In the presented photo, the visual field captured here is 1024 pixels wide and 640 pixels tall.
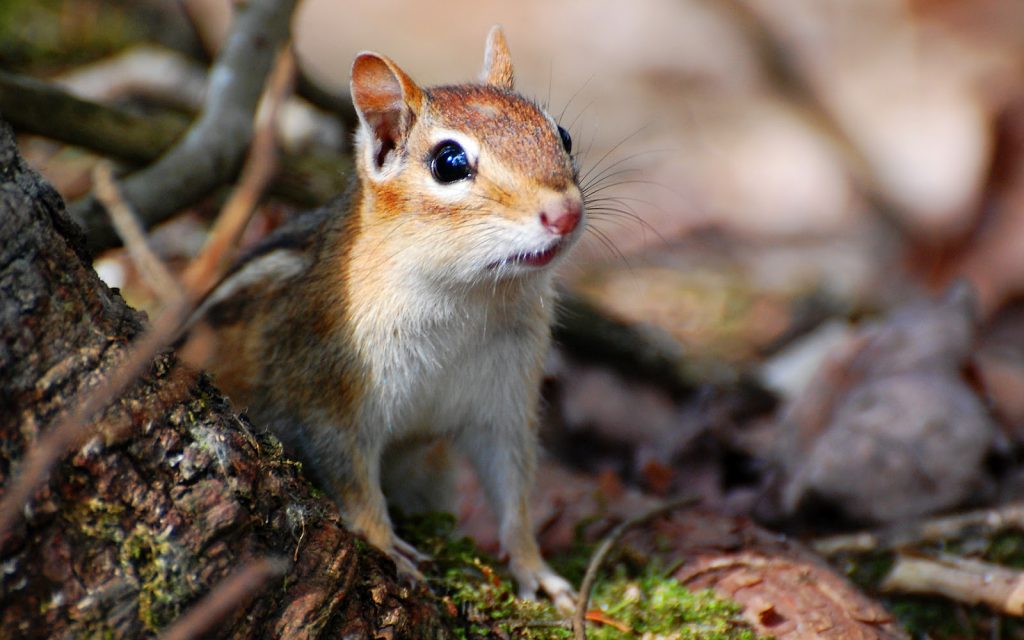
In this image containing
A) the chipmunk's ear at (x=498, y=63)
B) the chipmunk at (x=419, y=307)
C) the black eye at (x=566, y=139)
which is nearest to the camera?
the chipmunk at (x=419, y=307)

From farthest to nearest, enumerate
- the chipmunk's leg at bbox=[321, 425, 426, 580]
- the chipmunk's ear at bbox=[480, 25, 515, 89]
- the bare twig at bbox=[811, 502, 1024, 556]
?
the bare twig at bbox=[811, 502, 1024, 556]
the chipmunk's ear at bbox=[480, 25, 515, 89]
the chipmunk's leg at bbox=[321, 425, 426, 580]

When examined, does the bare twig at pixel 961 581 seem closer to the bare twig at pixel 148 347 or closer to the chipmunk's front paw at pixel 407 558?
the chipmunk's front paw at pixel 407 558

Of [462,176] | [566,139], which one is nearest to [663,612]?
[462,176]

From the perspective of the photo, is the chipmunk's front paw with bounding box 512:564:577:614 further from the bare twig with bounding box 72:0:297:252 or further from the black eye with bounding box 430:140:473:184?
the bare twig with bounding box 72:0:297:252

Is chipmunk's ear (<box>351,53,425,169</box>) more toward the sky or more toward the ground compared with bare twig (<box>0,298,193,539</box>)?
more toward the sky

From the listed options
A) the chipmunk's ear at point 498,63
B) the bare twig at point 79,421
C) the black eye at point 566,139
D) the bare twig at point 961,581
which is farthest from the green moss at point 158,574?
the bare twig at point 961,581

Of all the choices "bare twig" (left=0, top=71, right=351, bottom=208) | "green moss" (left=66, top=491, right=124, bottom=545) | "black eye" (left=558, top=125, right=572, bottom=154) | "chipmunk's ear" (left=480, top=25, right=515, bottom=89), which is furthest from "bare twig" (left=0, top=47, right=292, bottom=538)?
"bare twig" (left=0, top=71, right=351, bottom=208)

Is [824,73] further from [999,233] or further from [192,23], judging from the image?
[192,23]
